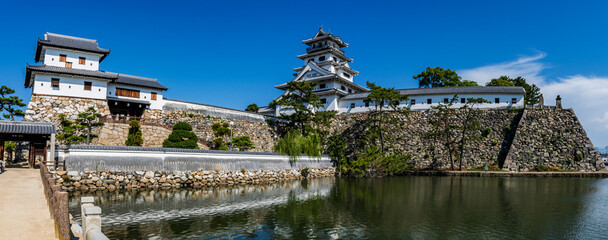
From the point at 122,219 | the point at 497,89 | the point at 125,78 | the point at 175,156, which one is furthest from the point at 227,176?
the point at 497,89

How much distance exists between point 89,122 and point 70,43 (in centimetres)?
821

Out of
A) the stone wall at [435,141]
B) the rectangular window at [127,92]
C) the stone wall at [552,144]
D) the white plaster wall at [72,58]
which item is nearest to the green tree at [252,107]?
the stone wall at [435,141]

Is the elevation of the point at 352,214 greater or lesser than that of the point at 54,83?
lesser

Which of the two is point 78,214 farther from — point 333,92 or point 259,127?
point 333,92

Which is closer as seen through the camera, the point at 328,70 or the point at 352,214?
the point at 352,214

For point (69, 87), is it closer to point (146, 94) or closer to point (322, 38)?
point (146, 94)

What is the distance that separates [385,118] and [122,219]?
29107 mm

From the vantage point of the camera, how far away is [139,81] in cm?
3195

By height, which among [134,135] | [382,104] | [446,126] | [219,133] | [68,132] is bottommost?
[134,135]

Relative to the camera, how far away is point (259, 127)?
37062 mm

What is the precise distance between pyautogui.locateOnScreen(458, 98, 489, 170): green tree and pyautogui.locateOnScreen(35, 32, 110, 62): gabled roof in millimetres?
33006

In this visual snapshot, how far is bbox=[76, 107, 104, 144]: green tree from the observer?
2575 centimetres

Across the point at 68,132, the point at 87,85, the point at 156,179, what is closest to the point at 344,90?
the point at 87,85

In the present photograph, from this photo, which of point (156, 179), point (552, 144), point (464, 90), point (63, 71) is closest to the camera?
point (156, 179)
